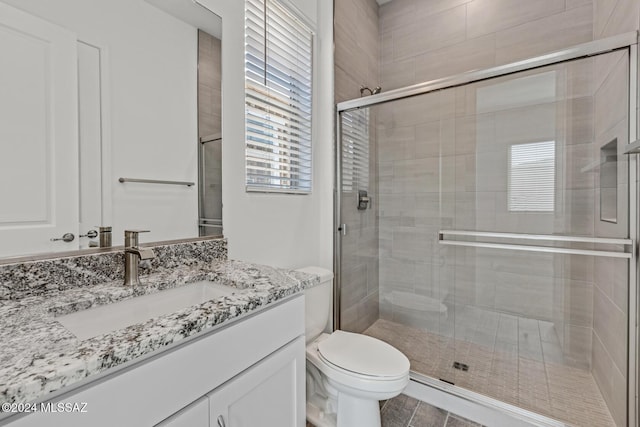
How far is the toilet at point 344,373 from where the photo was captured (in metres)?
1.25

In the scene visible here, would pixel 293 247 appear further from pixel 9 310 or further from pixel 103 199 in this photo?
pixel 9 310

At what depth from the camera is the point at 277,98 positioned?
1.66 m

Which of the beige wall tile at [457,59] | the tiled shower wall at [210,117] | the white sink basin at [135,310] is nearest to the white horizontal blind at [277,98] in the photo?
the tiled shower wall at [210,117]

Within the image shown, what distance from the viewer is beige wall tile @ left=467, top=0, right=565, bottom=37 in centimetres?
201

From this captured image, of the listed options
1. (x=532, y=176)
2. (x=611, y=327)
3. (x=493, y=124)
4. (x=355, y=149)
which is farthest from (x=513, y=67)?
(x=611, y=327)

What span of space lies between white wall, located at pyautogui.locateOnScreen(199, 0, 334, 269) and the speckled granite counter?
0.43 m

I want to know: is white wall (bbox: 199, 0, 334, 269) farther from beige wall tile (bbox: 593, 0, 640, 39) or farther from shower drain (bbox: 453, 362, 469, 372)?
beige wall tile (bbox: 593, 0, 640, 39)

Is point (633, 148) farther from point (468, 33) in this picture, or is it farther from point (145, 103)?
point (145, 103)

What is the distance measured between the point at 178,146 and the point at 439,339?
1.99 meters

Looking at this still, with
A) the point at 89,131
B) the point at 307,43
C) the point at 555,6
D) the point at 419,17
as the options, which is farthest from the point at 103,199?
the point at 555,6

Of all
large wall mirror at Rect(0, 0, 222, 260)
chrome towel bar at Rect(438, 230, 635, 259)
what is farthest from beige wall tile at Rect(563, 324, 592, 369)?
large wall mirror at Rect(0, 0, 222, 260)

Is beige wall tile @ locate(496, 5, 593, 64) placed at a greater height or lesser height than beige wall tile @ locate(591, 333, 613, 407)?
greater

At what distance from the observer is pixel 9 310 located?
0.72m

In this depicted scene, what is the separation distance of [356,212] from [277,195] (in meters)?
0.75
